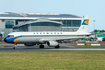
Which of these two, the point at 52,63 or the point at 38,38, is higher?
the point at 38,38

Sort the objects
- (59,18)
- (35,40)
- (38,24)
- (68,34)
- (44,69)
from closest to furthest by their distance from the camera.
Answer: (44,69) → (35,40) → (68,34) → (38,24) → (59,18)

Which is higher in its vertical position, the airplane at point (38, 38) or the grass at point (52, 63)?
the airplane at point (38, 38)

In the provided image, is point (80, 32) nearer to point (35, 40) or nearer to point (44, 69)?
point (35, 40)

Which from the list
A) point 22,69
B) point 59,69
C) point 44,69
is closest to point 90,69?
point 59,69

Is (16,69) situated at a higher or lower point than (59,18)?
lower

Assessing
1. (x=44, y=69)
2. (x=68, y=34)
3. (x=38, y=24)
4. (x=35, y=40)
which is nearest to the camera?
(x=44, y=69)

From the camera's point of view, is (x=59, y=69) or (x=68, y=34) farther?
(x=68, y=34)

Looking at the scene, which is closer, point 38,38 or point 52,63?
point 52,63

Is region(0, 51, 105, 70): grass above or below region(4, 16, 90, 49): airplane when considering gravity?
below

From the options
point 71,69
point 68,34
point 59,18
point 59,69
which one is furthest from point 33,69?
point 59,18

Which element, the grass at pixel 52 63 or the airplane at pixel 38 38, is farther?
the airplane at pixel 38 38

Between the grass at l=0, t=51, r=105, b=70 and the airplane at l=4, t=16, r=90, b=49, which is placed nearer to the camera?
the grass at l=0, t=51, r=105, b=70

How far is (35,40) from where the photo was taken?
4603 centimetres

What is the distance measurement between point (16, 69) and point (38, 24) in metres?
74.4
